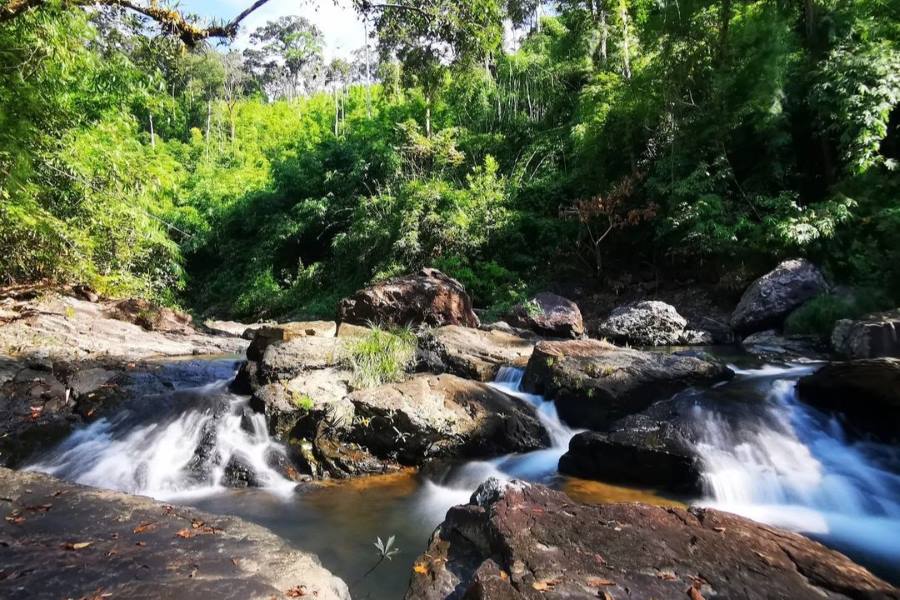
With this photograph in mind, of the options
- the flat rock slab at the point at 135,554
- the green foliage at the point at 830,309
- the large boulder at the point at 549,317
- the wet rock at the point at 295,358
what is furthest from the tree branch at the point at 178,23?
the green foliage at the point at 830,309

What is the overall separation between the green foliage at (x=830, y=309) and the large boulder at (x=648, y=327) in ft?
6.11

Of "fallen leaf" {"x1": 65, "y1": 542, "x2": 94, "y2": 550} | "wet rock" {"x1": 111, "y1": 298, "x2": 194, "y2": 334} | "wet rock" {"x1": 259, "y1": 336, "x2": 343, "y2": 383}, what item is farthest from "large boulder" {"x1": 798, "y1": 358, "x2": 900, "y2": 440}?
"wet rock" {"x1": 111, "y1": 298, "x2": 194, "y2": 334}

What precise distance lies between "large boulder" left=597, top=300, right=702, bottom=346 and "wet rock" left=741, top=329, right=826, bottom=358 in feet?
4.08

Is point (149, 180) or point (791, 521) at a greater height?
point (149, 180)

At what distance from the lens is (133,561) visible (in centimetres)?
260

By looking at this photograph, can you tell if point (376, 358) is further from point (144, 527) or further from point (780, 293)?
point (780, 293)

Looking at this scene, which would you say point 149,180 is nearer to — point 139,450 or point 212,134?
point 139,450

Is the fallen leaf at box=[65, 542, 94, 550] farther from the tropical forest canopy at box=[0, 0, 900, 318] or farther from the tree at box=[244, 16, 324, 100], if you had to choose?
the tree at box=[244, 16, 324, 100]

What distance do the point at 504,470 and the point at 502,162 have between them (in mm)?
16281

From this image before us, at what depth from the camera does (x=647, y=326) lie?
10445 mm

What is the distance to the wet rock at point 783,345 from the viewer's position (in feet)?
26.8

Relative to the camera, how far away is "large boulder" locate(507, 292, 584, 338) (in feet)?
35.7

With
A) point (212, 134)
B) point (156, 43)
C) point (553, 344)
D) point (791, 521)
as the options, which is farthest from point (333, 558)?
point (212, 134)

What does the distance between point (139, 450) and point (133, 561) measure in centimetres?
317
